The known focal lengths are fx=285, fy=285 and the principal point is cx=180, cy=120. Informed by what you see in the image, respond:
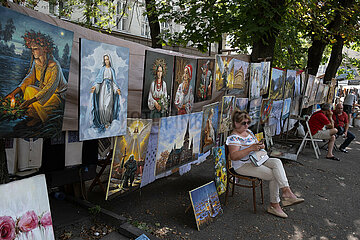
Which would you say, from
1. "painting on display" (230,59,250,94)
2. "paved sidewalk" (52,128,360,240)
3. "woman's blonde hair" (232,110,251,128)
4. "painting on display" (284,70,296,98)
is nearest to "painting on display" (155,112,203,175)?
"woman's blonde hair" (232,110,251,128)

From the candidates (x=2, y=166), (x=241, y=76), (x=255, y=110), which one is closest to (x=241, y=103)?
(x=241, y=76)

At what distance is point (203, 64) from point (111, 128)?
1.83 m

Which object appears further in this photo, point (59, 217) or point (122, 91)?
point (59, 217)

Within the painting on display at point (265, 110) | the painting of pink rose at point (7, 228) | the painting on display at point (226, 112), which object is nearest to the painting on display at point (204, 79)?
the painting on display at point (226, 112)

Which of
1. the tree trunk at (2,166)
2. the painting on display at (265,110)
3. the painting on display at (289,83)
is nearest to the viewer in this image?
the tree trunk at (2,166)

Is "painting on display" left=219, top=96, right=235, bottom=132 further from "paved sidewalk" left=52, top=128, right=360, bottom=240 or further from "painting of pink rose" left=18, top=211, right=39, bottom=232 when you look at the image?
"painting of pink rose" left=18, top=211, right=39, bottom=232

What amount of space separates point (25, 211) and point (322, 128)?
752cm

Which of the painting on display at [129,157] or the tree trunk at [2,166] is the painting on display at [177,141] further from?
the tree trunk at [2,166]

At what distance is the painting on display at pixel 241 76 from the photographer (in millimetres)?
4902

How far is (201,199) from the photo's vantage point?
140 inches

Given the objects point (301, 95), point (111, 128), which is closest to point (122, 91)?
point (111, 128)

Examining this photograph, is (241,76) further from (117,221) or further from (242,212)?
(117,221)

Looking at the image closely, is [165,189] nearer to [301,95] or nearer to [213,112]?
[213,112]

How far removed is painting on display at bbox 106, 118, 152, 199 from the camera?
3029 mm
